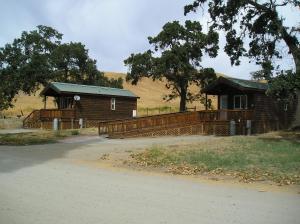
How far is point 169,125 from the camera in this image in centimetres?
3338

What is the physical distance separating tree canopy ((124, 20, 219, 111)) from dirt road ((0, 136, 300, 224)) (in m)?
29.9

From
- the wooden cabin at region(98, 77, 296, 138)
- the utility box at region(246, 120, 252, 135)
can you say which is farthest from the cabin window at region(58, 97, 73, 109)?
the utility box at region(246, 120, 252, 135)

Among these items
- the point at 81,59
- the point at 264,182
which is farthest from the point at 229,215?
the point at 81,59

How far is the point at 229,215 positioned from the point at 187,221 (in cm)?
93

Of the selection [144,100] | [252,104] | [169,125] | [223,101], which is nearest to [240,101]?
[252,104]

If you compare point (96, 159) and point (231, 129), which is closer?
point (96, 159)

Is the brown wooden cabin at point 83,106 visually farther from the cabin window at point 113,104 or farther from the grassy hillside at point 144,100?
the grassy hillside at point 144,100

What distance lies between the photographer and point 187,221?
768cm

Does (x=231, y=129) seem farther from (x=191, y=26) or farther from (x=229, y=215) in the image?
(x=229, y=215)

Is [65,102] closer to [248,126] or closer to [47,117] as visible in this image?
[47,117]

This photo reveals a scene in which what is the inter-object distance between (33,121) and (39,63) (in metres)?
9.16

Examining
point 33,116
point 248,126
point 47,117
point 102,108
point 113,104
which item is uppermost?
point 113,104

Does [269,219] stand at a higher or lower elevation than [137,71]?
lower

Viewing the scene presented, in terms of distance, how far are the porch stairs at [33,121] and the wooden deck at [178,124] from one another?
16.9 metres
